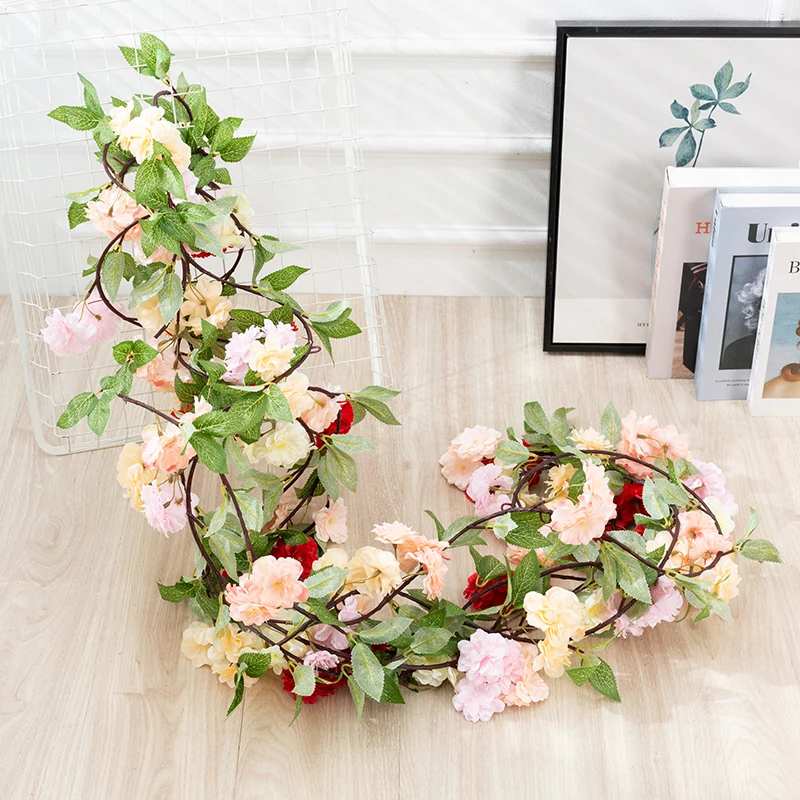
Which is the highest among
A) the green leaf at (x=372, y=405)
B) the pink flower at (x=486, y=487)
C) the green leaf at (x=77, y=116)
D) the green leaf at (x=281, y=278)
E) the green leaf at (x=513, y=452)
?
the green leaf at (x=77, y=116)

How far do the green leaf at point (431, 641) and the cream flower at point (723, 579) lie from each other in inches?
11.3

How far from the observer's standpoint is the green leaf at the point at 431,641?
3.34 ft

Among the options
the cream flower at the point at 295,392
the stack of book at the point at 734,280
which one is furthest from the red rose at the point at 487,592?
the stack of book at the point at 734,280

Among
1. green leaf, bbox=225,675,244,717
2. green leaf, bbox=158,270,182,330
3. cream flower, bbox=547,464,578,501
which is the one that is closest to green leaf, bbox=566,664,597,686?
cream flower, bbox=547,464,578,501

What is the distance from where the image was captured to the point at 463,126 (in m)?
1.59

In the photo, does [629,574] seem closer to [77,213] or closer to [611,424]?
[611,424]

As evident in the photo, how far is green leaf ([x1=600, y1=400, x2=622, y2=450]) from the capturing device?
124 centimetres

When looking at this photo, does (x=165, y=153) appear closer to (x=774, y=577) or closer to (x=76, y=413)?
(x=76, y=413)

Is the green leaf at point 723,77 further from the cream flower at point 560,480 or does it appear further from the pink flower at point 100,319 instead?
the pink flower at point 100,319

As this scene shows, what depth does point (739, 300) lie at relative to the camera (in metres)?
1.43

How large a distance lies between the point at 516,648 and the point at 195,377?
0.43m

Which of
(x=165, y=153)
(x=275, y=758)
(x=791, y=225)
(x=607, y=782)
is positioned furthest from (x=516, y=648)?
(x=791, y=225)

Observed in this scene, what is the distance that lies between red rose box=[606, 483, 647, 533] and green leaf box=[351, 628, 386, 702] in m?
0.38

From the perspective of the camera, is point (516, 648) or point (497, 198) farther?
point (497, 198)
